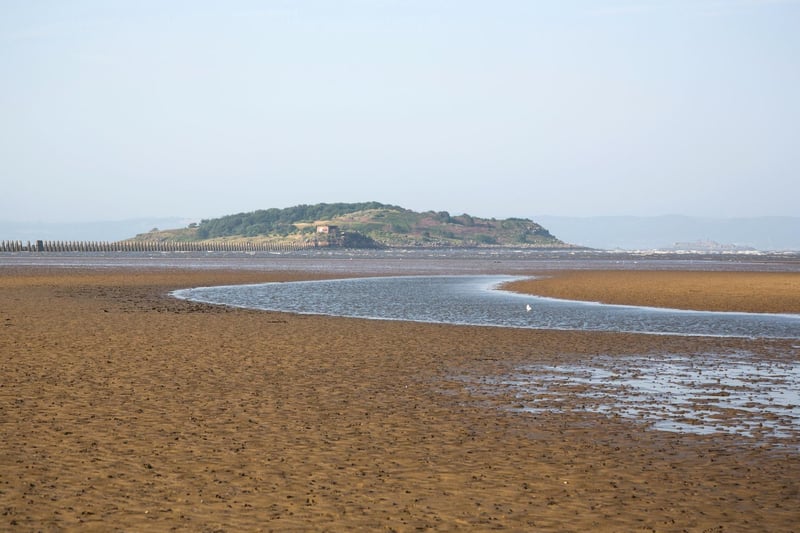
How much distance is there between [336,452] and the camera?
41.6ft

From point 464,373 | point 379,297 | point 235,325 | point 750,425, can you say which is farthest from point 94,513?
point 379,297

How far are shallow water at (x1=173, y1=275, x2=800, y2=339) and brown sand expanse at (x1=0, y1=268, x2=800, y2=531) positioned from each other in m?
7.82

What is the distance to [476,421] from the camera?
587 inches

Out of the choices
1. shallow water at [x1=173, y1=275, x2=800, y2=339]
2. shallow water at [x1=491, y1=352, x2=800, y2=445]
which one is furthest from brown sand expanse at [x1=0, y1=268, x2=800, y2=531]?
shallow water at [x1=173, y1=275, x2=800, y2=339]

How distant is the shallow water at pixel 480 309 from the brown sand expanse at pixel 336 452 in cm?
782

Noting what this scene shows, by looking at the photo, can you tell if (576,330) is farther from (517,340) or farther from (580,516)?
(580,516)

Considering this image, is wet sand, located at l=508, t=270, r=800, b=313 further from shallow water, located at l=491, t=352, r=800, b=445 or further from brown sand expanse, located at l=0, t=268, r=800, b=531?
shallow water, located at l=491, t=352, r=800, b=445

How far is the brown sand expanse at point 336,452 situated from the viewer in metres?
9.77

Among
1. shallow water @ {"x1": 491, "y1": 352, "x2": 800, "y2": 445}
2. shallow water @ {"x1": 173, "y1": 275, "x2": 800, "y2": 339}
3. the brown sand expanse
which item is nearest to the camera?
the brown sand expanse

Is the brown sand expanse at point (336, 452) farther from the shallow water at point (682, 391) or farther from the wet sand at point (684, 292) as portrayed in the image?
the wet sand at point (684, 292)

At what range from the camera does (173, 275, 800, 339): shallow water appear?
3144 centimetres

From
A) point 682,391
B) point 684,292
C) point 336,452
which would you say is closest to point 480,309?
point 684,292

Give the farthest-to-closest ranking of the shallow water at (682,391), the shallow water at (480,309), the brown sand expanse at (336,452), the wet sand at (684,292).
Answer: the wet sand at (684,292)
the shallow water at (480,309)
the shallow water at (682,391)
the brown sand expanse at (336,452)

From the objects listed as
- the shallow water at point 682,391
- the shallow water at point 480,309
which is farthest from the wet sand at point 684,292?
the shallow water at point 682,391
